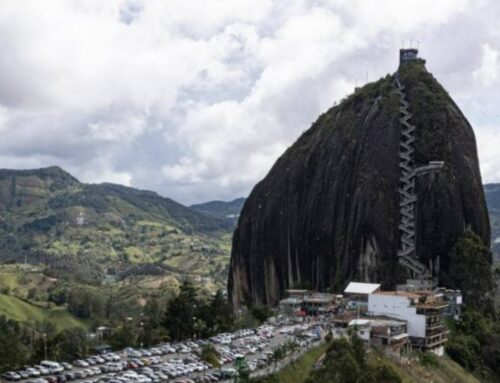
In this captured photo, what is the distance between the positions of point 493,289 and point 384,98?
31.2 meters

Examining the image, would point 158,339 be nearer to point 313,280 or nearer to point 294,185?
point 313,280

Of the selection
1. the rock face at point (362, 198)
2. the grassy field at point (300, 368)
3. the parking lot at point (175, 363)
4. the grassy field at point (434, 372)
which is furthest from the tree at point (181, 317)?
the rock face at point (362, 198)

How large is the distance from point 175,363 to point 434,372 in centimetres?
2428

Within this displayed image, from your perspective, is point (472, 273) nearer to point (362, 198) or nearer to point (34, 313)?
point (362, 198)

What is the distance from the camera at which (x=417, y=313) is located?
2844 inches

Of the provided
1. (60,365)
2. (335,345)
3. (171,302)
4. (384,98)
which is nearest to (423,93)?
(384,98)

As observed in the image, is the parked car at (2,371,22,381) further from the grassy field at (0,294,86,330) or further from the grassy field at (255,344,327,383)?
the grassy field at (0,294,86,330)

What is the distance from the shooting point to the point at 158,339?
249ft

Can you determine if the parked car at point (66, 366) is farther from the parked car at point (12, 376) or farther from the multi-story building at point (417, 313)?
the multi-story building at point (417, 313)

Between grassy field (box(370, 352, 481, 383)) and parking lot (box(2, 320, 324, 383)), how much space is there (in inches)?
310

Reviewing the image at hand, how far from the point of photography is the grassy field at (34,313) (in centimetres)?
14300

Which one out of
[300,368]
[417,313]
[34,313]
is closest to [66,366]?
[300,368]

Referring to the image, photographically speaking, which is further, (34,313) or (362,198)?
(34,313)

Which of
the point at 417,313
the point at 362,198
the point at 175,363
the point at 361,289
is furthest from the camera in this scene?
the point at 362,198
